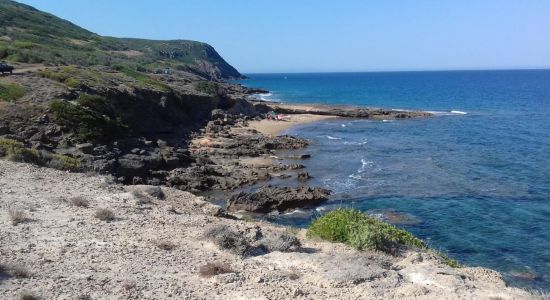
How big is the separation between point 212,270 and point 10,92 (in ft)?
105

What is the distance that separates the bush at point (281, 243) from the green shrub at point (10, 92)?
96.4ft

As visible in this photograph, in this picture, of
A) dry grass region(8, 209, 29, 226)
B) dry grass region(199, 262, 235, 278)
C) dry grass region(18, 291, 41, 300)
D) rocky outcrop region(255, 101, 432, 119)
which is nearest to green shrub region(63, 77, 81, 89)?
dry grass region(8, 209, 29, 226)

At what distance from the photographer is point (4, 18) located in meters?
103

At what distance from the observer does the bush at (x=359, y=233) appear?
560 inches

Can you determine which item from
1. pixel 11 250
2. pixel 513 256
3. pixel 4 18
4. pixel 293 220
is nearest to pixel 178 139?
pixel 293 220

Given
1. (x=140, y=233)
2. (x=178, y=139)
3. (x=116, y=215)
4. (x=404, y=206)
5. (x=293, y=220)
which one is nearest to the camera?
(x=140, y=233)

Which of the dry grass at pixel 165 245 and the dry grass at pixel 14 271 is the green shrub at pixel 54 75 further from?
the dry grass at pixel 14 271

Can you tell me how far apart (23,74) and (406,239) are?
40388mm

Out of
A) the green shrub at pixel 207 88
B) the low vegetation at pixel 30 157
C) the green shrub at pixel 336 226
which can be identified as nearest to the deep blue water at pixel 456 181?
the green shrub at pixel 336 226

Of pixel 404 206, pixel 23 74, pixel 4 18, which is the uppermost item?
pixel 4 18

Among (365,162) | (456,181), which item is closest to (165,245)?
(456,181)

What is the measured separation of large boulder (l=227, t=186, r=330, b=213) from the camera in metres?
29.8

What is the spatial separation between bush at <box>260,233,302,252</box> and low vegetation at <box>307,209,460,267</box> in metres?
1.55

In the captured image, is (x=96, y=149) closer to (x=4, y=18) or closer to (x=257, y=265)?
(x=257, y=265)
